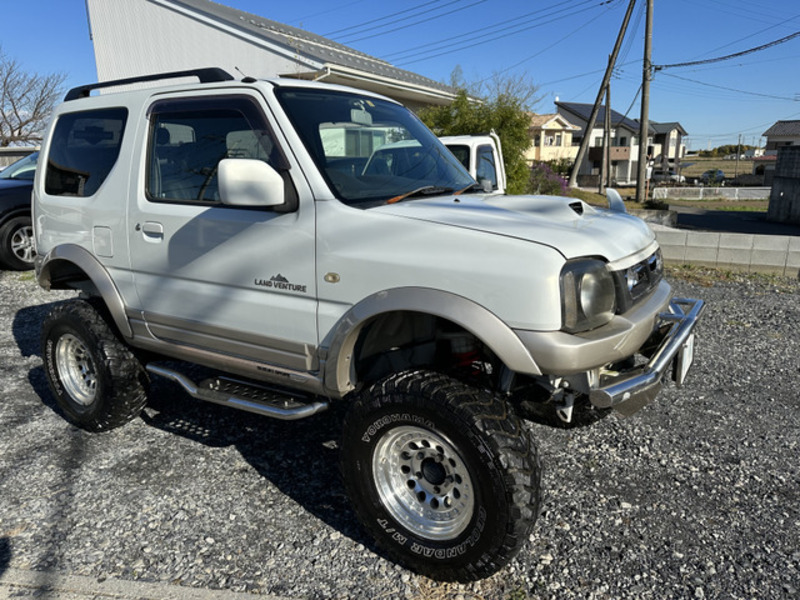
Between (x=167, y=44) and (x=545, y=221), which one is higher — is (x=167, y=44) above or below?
above

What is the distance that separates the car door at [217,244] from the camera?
9.37ft

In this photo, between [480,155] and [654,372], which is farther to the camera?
[480,155]

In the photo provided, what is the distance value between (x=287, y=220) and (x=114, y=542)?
1.77 metres

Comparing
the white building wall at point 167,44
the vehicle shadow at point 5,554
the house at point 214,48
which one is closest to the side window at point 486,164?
the house at point 214,48

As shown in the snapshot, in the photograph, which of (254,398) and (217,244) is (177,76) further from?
(254,398)

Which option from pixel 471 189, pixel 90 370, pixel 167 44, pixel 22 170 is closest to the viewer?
pixel 471 189

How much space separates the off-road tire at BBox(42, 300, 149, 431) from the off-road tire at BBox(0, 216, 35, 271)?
18.4 feet

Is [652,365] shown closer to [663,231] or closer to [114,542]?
[114,542]

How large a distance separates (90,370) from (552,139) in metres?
58.5

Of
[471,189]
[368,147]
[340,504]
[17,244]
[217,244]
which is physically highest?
[368,147]

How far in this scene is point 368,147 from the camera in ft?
10.9

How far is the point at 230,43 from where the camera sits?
16.5m

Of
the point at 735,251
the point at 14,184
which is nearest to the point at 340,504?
the point at 735,251

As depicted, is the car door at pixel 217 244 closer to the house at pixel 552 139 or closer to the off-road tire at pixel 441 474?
the off-road tire at pixel 441 474
